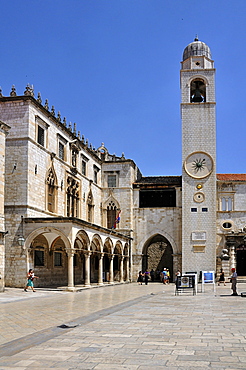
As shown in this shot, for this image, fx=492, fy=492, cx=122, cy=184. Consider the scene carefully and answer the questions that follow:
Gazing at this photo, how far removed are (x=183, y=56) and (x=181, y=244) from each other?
1793 cm

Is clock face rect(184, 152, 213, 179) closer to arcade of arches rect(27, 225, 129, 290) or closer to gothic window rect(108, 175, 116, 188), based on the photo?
gothic window rect(108, 175, 116, 188)

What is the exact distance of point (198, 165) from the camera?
44219mm

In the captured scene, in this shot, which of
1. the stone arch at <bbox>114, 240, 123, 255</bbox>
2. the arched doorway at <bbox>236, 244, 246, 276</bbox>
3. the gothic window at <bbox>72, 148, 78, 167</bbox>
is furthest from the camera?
the arched doorway at <bbox>236, 244, 246, 276</bbox>

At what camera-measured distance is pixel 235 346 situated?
9.42 meters

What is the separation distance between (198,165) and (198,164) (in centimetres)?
10

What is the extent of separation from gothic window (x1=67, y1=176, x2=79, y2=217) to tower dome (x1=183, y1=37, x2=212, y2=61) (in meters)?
17.1

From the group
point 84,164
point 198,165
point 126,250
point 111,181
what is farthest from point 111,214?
point 198,165

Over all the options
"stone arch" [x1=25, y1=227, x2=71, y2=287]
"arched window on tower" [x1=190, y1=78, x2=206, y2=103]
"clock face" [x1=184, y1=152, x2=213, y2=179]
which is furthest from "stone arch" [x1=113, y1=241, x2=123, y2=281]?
"arched window on tower" [x1=190, y1=78, x2=206, y2=103]

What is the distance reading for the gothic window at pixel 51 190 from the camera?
33.7 metres

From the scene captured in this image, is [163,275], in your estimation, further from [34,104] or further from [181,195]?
[34,104]

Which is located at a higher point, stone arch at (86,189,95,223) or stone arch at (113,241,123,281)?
stone arch at (86,189,95,223)

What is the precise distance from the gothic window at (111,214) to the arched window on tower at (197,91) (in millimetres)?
12569

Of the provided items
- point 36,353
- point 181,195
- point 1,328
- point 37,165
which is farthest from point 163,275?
point 36,353

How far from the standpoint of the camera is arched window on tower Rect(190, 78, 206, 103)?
46281mm
